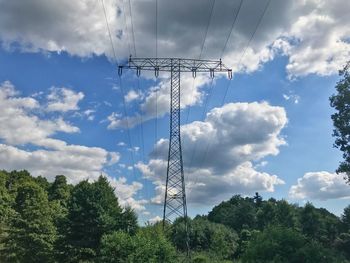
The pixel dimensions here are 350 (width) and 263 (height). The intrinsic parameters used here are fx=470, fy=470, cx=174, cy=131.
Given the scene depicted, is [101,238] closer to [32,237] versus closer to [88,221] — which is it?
[88,221]

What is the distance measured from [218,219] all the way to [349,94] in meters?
96.6

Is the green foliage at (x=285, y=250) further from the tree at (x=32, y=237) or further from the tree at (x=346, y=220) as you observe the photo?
the tree at (x=346, y=220)

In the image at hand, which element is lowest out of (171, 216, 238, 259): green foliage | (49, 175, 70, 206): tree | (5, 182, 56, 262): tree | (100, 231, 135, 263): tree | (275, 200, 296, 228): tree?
(100, 231, 135, 263): tree

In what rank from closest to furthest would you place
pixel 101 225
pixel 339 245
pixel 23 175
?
pixel 101 225, pixel 339 245, pixel 23 175

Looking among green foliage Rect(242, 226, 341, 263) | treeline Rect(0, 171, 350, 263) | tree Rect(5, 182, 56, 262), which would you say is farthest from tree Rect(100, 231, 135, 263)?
green foliage Rect(242, 226, 341, 263)

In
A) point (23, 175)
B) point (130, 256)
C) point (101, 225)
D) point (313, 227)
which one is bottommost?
point (130, 256)

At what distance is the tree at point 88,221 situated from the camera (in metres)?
50.9

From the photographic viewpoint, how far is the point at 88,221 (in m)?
52.4

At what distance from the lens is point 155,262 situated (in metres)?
48.8

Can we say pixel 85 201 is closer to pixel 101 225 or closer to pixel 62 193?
pixel 101 225

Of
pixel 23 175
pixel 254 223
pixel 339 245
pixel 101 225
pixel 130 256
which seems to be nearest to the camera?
pixel 130 256

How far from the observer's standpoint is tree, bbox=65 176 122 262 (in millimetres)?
50938

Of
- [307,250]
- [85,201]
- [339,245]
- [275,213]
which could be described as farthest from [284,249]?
[275,213]

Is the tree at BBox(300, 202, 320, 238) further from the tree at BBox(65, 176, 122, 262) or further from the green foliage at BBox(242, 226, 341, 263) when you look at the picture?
the tree at BBox(65, 176, 122, 262)
